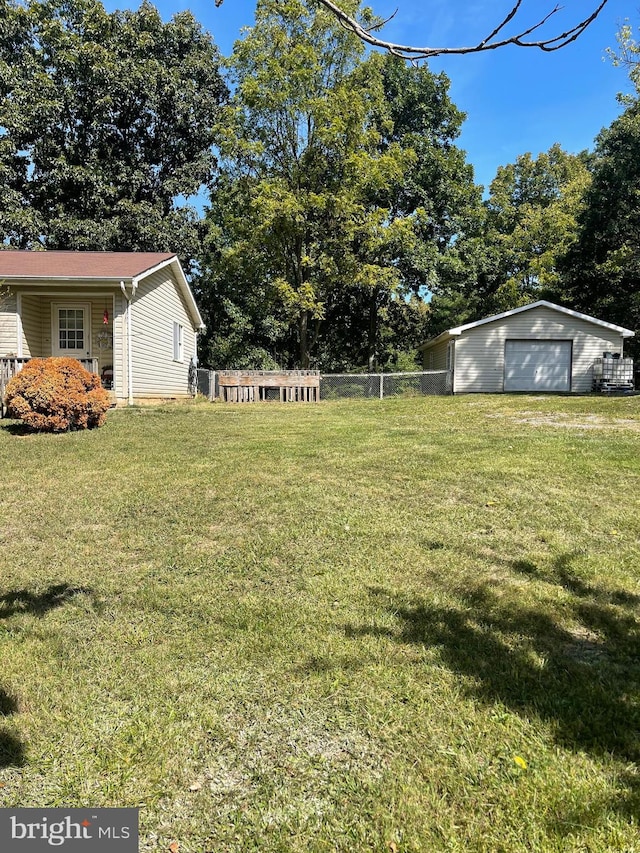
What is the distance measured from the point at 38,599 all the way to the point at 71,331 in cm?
1352

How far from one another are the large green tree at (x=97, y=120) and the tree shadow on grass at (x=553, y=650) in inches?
950

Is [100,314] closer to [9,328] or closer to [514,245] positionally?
[9,328]

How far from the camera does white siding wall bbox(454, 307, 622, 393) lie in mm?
20422

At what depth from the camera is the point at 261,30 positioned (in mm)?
22766

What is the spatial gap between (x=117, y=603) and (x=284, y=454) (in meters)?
4.12

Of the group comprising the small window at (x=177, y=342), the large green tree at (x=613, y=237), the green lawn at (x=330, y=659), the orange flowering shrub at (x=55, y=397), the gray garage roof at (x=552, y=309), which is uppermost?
the large green tree at (x=613, y=237)

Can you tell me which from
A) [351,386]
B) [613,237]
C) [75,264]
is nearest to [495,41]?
[75,264]

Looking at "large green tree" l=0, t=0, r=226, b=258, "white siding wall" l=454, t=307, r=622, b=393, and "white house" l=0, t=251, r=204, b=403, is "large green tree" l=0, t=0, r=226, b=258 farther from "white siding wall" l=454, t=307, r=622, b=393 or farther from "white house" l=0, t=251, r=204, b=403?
"white siding wall" l=454, t=307, r=622, b=393

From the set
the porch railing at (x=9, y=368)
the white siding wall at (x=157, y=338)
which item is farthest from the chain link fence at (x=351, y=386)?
the porch railing at (x=9, y=368)

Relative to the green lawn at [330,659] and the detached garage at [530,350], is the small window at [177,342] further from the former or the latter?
the green lawn at [330,659]

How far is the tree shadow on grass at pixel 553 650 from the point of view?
6.79 ft

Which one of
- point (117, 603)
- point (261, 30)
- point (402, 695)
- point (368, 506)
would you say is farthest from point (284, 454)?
point (261, 30)

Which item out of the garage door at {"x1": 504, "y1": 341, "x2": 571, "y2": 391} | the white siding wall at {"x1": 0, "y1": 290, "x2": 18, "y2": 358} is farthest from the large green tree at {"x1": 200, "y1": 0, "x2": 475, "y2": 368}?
the white siding wall at {"x1": 0, "y1": 290, "x2": 18, "y2": 358}

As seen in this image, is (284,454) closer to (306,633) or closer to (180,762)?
(306,633)
